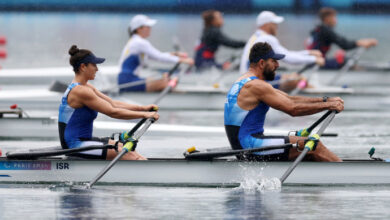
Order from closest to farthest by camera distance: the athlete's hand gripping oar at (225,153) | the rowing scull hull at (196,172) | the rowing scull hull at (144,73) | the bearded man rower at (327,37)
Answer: the athlete's hand gripping oar at (225,153) → the rowing scull hull at (196,172) → the bearded man rower at (327,37) → the rowing scull hull at (144,73)

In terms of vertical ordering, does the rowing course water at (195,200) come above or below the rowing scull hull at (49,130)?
below

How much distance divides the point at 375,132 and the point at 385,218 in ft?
29.2

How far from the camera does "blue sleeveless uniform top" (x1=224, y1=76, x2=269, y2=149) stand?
14.5 meters

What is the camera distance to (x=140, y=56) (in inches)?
950

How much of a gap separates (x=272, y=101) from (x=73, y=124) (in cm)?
233

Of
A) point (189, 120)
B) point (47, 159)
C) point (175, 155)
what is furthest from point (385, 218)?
point (189, 120)

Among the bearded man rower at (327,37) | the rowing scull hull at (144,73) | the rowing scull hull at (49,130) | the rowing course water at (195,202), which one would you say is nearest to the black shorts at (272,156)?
the rowing course water at (195,202)

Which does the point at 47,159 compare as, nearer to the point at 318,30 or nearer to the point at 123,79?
the point at 123,79

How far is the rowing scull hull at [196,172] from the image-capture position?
14.4m

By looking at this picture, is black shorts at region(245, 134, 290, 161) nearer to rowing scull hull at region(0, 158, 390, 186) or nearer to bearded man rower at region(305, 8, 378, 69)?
rowing scull hull at region(0, 158, 390, 186)

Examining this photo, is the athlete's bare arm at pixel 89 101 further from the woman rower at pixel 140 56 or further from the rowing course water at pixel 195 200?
the woman rower at pixel 140 56

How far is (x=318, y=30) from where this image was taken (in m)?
28.1

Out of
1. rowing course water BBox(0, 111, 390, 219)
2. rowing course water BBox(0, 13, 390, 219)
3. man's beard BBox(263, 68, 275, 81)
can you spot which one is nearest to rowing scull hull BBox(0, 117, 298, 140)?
rowing course water BBox(0, 13, 390, 219)

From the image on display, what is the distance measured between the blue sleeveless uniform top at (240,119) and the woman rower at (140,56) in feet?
30.4
